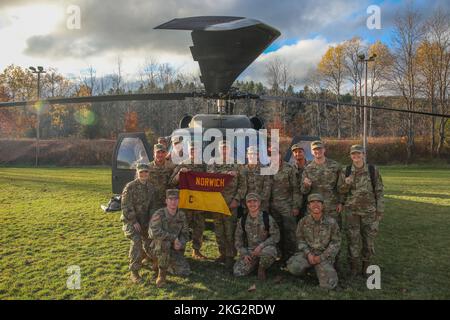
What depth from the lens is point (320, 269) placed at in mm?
4215

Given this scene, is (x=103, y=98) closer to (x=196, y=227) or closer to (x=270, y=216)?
(x=196, y=227)

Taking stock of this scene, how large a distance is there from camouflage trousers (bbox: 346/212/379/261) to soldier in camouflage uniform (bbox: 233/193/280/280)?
3.19ft

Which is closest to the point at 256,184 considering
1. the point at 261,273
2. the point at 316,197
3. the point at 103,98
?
the point at 316,197

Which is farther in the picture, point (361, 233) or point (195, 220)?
point (195, 220)

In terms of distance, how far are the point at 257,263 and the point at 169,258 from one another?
1159 mm

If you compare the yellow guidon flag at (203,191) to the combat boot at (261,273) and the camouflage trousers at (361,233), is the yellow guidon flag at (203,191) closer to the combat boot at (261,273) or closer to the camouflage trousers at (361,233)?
the combat boot at (261,273)

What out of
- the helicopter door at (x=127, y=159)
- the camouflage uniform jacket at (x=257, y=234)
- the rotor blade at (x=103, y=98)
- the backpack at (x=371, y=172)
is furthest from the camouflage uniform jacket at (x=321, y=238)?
the helicopter door at (x=127, y=159)

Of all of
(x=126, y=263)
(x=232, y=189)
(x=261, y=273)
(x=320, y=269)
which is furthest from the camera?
(x=126, y=263)

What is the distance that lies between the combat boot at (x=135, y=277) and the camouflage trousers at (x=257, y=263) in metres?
1.23

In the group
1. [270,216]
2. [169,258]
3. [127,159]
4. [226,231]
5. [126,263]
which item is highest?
[127,159]

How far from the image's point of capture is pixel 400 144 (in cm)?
3108

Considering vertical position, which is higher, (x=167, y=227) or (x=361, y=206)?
(x=361, y=206)

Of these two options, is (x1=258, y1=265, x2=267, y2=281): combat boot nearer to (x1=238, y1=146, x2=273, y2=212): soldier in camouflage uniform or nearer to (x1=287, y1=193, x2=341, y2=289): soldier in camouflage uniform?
(x1=287, y1=193, x2=341, y2=289): soldier in camouflage uniform
